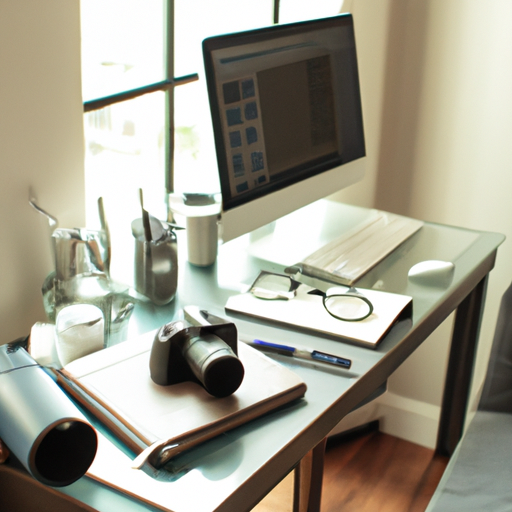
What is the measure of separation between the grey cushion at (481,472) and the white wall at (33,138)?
788mm

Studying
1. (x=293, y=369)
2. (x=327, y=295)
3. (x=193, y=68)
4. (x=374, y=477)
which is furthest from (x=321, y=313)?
(x=374, y=477)

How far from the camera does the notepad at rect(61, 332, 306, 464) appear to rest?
72cm

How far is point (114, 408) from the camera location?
75 centimetres

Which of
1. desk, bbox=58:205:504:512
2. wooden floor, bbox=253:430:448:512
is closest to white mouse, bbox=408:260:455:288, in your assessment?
desk, bbox=58:205:504:512

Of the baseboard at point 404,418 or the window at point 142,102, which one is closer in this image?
the window at point 142,102

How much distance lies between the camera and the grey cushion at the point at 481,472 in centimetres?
110

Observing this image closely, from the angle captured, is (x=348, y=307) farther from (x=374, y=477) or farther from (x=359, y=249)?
(x=374, y=477)

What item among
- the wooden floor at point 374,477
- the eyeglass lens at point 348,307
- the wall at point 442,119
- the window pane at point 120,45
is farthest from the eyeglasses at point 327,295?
the wall at point 442,119

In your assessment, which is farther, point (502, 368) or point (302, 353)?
point (502, 368)

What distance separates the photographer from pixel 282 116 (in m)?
1.23

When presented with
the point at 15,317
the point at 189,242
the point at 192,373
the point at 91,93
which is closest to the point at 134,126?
the point at 91,93

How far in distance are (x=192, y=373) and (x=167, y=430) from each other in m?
0.10

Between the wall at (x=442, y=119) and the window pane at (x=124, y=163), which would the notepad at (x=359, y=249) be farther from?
the wall at (x=442, y=119)

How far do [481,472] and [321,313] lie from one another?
460mm
